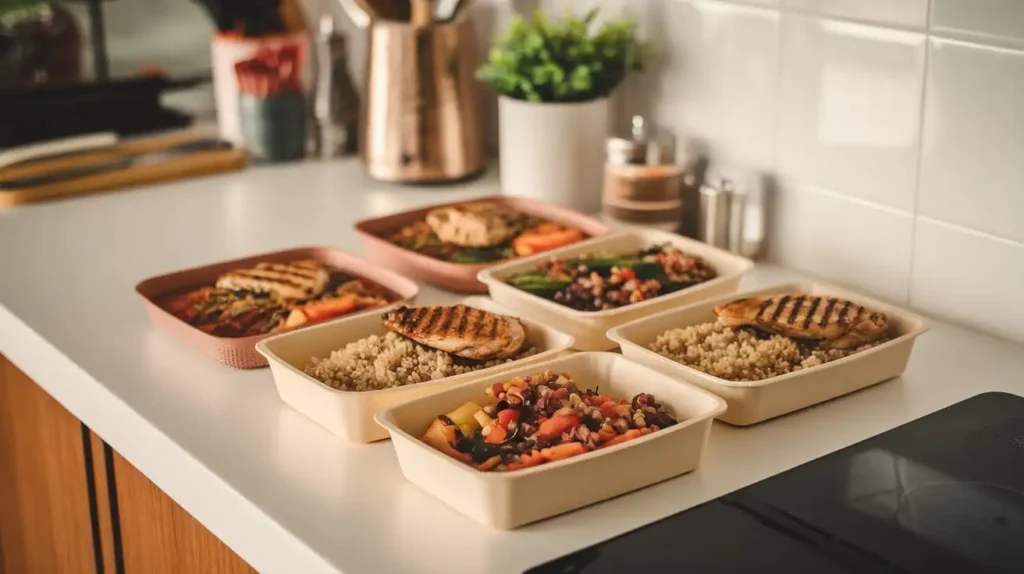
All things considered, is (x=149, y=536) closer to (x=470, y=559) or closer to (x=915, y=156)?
(x=470, y=559)

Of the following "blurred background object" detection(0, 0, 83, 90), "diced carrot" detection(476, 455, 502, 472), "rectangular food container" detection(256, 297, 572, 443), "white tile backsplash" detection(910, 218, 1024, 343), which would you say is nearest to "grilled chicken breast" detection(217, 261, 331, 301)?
"rectangular food container" detection(256, 297, 572, 443)

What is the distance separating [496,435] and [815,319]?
1.20ft

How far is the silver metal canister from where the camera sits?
1597 millimetres

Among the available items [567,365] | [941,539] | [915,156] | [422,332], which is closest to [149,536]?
[422,332]

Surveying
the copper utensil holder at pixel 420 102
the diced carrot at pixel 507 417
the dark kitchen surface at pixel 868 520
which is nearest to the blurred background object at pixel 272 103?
the copper utensil holder at pixel 420 102

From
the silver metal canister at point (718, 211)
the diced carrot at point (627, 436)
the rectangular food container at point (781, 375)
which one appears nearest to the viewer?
the diced carrot at point (627, 436)

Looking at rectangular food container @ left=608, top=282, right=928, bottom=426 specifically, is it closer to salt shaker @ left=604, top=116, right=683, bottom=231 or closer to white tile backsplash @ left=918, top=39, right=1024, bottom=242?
white tile backsplash @ left=918, top=39, right=1024, bottom=242

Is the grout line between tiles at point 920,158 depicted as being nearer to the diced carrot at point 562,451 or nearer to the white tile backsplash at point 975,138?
the white tile backsplash at point 975,138

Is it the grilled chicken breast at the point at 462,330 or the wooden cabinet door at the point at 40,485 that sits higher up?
the grilled chicken breast at the point at 462,330

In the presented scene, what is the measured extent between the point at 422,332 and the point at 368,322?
10 centimetres

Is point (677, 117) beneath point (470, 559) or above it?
above

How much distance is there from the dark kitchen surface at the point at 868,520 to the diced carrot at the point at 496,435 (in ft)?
0.45

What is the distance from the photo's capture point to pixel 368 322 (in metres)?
1.30

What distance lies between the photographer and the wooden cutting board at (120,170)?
6.22 ft
